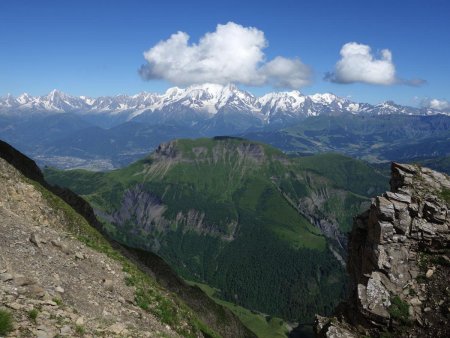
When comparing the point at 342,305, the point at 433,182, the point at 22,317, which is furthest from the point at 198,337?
the point at 433,182

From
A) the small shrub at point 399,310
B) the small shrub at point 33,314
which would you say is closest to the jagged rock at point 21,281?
the small shrub at point 33,314

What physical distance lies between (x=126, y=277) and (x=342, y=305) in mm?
20960

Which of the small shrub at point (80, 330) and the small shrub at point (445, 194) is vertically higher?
the small shrub at point (445, 194)

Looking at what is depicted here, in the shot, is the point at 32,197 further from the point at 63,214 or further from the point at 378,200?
the point at 378,200

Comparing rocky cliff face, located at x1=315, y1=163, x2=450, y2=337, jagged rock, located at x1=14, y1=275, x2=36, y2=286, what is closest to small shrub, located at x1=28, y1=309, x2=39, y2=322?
jagged rock, located at x1=14, y1=275, x2=36, y2=286

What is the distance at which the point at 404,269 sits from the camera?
115 feet

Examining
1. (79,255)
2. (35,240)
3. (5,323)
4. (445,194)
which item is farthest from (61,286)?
(445,194)

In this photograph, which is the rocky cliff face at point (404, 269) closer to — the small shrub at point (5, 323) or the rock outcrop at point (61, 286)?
the rock outcrop at point (61, 286)

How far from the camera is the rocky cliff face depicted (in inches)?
1241

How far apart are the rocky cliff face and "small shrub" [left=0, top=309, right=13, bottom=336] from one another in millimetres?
24306

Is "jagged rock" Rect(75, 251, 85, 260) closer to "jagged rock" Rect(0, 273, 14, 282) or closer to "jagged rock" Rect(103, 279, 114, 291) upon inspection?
"jagged rock" Rect(103, 279, 114, 291)

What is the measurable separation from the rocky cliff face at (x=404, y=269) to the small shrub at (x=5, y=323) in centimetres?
2431

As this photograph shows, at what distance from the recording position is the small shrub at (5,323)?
15.4m

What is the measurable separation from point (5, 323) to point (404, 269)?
103 ft
